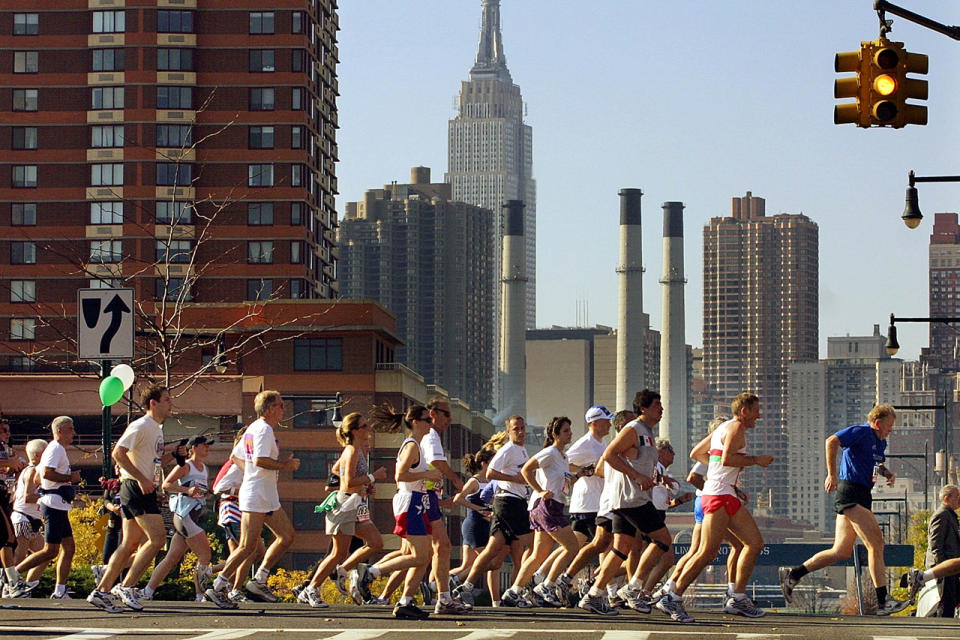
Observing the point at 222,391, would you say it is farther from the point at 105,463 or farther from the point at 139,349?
the point at 105,463

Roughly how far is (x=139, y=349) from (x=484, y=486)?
72746 mm

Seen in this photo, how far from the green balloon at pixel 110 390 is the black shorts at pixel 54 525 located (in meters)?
1.71

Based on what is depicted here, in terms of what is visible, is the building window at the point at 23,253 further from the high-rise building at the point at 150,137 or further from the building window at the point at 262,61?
the building window at the point at 262,61

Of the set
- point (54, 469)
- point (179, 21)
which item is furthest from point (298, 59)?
point (54, 469)

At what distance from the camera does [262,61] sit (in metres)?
116

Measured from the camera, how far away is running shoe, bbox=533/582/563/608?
1962 cm

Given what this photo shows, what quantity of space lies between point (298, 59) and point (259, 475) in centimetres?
9971

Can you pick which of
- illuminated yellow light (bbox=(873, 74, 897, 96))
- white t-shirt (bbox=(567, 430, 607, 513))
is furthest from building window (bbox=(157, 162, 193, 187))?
illuminated yellow light (bbox=(873, 74, 897, 96))

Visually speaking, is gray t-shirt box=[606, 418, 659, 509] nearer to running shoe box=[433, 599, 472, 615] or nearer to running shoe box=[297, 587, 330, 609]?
running shoe box=[433, 599, 472, 615]

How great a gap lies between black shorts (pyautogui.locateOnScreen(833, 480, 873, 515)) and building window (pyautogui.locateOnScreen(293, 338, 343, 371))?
271 ft

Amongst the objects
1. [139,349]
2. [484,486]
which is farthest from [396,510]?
[139,349]

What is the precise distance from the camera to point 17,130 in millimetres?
116125

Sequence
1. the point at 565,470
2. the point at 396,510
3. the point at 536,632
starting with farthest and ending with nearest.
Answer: the point at 565,470
the point at 396,510
the point at 536,632

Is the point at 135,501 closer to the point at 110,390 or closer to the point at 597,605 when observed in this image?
the point at 597,605
